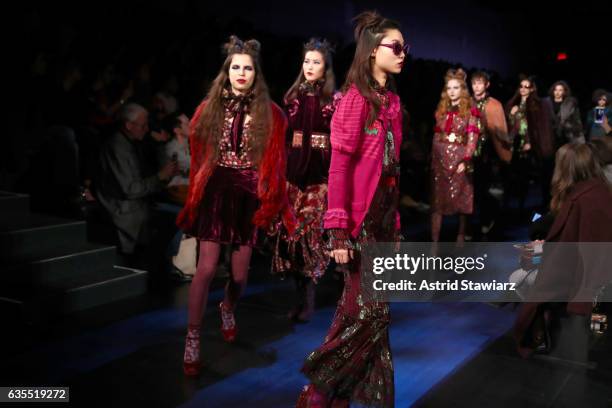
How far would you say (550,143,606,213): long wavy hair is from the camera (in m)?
3.31

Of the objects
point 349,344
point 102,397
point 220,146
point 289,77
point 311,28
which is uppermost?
→ point 311,28

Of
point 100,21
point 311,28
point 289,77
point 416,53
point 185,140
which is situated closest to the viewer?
point 185,140

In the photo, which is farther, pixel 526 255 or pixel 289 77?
pixel 289 77

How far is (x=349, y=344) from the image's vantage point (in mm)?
2389

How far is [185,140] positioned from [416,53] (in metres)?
7.71

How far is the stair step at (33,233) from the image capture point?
13.4ft

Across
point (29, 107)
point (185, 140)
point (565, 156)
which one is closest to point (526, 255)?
point (565, 156)

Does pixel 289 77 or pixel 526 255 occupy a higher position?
pixel 289 77

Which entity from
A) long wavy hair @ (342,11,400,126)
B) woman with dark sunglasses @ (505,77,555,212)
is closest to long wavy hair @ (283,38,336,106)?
long wavy hair @ (342,11,400,126)

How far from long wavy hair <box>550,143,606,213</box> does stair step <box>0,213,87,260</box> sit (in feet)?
10.0

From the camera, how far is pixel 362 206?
2342 millimetres

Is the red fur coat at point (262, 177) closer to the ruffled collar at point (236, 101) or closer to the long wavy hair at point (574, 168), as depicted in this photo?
the ruffled collar at point (236, 101)

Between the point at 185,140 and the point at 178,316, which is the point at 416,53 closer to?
the point at 185,140

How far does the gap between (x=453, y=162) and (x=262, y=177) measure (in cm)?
269
